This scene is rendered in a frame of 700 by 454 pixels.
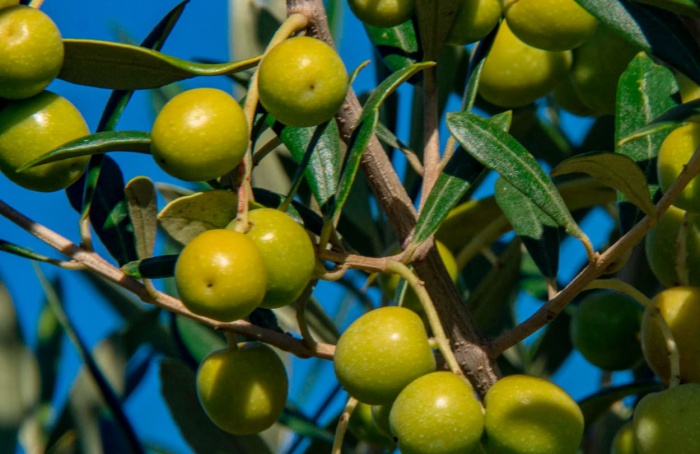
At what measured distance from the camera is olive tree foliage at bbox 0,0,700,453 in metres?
0.88

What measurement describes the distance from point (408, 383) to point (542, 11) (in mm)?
411

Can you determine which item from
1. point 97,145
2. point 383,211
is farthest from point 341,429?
point 97,145

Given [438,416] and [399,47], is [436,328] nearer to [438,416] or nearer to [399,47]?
[438,416]

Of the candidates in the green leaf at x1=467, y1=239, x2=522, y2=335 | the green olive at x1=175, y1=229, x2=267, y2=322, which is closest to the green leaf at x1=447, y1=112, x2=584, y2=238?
the green olive at x1=175, y1=229, x2=267, y2=322

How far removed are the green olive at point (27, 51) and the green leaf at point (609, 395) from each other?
2.29ft

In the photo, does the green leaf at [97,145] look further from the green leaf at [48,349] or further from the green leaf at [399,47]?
the green leaf at [48,349]

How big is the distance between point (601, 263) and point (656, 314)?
11 centimetres

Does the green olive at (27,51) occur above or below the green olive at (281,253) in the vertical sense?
above

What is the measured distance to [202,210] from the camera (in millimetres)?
858

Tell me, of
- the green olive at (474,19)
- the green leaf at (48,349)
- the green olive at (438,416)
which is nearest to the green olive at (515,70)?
the green olive at (474,19)

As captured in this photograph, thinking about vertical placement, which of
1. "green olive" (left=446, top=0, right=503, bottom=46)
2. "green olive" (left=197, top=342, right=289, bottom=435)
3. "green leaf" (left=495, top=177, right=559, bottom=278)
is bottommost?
"green olive" (left=197, top=342, right=289, bottom=435)

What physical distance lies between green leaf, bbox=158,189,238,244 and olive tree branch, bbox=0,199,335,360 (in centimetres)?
10

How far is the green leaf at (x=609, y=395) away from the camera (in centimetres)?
122

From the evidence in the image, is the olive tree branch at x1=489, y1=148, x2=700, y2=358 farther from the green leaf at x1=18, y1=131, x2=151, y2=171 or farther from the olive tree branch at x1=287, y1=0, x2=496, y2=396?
the green leaf at x1=18, y1=131, x2=151, y2=171
